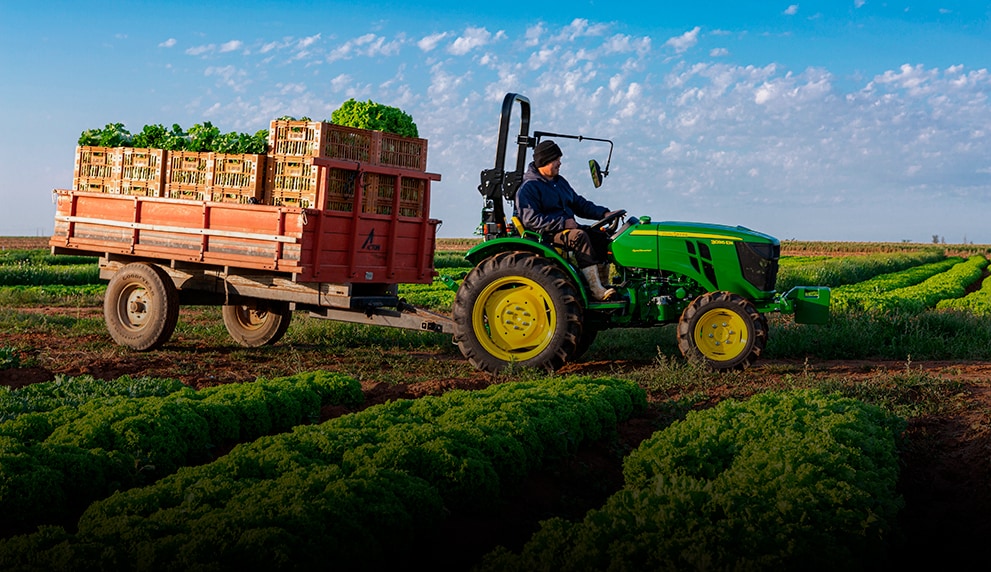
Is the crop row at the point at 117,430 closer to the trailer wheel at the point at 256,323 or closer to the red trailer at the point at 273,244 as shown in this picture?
the red trailer at the point at 273,244

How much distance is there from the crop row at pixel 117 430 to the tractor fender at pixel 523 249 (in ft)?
8.15

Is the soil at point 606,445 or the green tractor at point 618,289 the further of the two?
the green tractor at point 618,289

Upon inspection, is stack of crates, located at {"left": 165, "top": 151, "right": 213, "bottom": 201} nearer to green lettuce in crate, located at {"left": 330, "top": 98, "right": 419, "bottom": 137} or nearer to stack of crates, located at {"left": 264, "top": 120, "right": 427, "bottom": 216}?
stack of crates, located at {"left": 264, "top": 120, "right": 427, "bottom": 216}

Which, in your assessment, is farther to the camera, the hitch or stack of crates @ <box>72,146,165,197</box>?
stack of crates @ <box>72,146,165,197</box>

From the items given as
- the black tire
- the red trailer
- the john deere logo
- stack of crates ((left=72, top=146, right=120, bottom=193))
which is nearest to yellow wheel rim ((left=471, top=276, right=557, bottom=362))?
the black tire

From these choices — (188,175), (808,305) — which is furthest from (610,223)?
(188,175)

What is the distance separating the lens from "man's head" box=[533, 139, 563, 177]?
9.86 metres

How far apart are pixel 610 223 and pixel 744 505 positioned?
586 cm

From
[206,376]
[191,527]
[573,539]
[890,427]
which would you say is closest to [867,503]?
[573,539]

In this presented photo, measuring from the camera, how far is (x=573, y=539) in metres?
4.16

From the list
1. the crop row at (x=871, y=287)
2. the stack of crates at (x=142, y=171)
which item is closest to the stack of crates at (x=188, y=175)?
the stack of crates at (x=142, y=171)

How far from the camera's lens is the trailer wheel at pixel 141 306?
11.4m

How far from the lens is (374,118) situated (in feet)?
37.1

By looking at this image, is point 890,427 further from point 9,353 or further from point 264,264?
point 9,353
